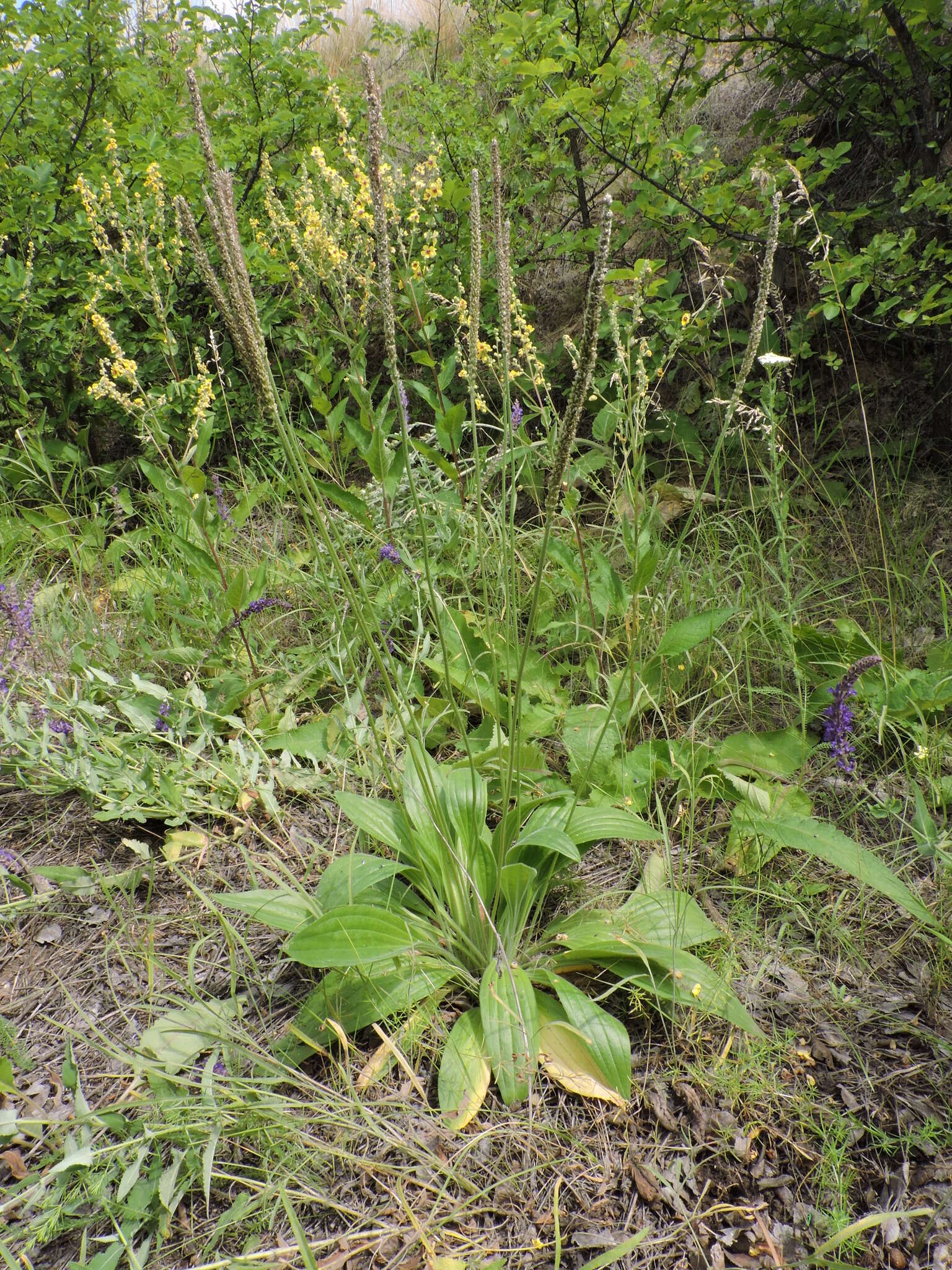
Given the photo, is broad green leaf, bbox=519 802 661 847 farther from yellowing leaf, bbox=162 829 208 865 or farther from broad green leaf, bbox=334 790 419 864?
yellowing leaf, bbox=162 829 208 865

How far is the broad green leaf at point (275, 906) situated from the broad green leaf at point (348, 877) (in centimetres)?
4

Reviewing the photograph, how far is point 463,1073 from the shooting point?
139 cm

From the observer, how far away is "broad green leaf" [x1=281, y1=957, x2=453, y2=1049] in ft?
4.81

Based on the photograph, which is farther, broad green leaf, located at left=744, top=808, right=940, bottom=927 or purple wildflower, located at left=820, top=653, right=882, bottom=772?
purple wildflower, located at left=820, top=653, right=882, bottom=772

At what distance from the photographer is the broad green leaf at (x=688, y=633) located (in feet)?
6.43

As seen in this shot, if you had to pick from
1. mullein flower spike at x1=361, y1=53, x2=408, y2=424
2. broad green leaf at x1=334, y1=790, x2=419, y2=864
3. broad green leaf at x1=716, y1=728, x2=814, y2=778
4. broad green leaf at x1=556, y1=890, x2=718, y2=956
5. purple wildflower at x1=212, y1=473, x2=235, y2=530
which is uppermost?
mullein flower spike at x1=361, y1=53, x2=408, y2=424

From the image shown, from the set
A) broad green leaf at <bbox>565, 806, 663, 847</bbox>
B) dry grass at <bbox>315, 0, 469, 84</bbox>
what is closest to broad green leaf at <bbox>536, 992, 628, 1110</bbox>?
broad green leaf at <bbox>565, 806, 663, 847</bbox>

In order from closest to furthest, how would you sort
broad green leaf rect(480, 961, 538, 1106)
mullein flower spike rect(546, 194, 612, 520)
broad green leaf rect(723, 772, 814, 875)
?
mullein flower spike rect(546, 194, 612, 520) < broad green leaf rect(480, 961, 538, 1106) < broad green leaf rect(723, 772, 814, 875)

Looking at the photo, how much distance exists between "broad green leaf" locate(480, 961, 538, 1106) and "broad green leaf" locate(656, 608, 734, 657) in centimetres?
88

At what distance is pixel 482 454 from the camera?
8.90 ft

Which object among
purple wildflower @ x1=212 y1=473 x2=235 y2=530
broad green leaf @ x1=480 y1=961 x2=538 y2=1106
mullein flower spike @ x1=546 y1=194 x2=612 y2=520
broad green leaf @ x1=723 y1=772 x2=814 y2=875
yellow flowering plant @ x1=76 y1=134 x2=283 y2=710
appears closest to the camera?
mullein flower spike @ x1=546 y1=194 x2=612 y2=520

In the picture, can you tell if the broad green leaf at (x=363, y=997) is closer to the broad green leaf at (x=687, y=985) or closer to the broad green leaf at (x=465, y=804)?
the broad green leaf at (x=465, y=804)

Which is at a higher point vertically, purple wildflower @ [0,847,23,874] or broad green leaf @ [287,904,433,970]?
broad green leaf @ [287,904,433,970]

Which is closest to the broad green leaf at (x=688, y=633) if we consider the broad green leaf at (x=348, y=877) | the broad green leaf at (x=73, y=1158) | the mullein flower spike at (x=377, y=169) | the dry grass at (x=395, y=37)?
the broad green leaf at (x=348, y=877)
